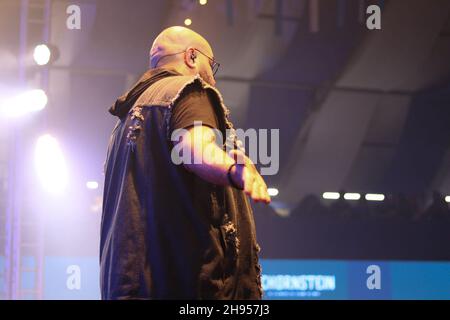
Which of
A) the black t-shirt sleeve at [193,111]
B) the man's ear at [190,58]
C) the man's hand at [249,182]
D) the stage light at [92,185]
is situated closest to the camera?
the man's hand at [249,182]

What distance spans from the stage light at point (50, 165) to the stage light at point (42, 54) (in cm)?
53

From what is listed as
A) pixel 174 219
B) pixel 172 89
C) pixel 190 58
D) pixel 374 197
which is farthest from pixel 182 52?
pixel 374 197

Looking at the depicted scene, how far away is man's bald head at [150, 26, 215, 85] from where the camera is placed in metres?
1.56

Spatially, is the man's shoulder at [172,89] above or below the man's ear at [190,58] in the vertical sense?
below

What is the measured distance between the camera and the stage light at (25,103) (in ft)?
14.0

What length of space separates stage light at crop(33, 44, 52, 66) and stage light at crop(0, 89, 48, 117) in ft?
0.67

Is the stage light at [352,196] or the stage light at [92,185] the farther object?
Result: the stage light at [352,196]

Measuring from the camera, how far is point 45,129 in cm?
437

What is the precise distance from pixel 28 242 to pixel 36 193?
363 millimetres

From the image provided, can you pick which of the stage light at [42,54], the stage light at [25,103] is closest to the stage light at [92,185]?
the stage light at [25,103]

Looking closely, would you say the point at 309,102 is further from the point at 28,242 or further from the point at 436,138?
the point at 28,242

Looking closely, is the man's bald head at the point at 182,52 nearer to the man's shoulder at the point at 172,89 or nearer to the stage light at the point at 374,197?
the man's shoulder at the point at 172,89

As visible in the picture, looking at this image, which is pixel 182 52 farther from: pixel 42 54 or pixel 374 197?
pixel 374 197

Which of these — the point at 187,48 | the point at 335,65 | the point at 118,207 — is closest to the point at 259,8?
the point at 335,65
